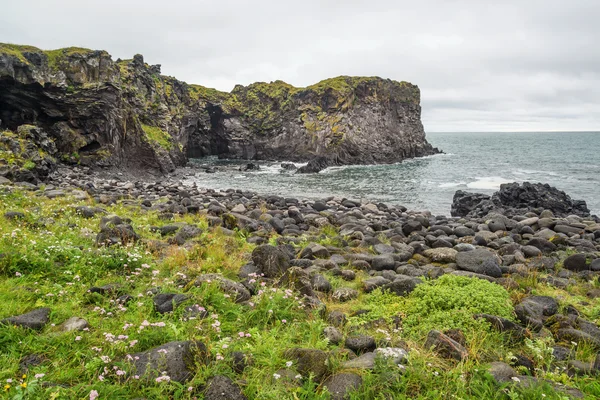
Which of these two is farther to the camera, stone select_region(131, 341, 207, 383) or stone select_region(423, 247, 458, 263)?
stone select_region(423, 247, 458, 263)

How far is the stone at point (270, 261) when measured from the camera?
7.43 m

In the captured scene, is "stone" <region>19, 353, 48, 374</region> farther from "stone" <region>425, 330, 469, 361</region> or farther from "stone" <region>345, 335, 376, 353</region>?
"stone" <region>425, 330, 469, 361</region>

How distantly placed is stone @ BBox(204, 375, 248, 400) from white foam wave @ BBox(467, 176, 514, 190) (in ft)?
Answer: 131

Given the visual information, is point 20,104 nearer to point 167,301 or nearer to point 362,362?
point 167,301

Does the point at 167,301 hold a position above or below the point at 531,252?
above

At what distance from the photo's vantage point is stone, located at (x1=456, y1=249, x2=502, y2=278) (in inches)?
349

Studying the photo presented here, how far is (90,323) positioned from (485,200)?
26953mm

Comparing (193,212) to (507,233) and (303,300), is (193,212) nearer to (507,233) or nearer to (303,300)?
(303,300)

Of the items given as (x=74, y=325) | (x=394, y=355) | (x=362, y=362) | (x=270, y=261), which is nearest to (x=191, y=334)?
(x=74, y=325)

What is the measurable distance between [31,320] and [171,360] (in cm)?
203

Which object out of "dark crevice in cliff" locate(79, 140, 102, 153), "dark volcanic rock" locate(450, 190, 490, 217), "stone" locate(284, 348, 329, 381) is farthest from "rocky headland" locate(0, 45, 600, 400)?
"dark crevice in cliff" locate(79, 140, 102, 153)

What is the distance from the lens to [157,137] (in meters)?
44.7

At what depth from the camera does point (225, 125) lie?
8019 cm

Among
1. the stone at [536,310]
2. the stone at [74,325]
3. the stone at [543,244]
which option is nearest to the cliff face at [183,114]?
the stone at [74,325]
